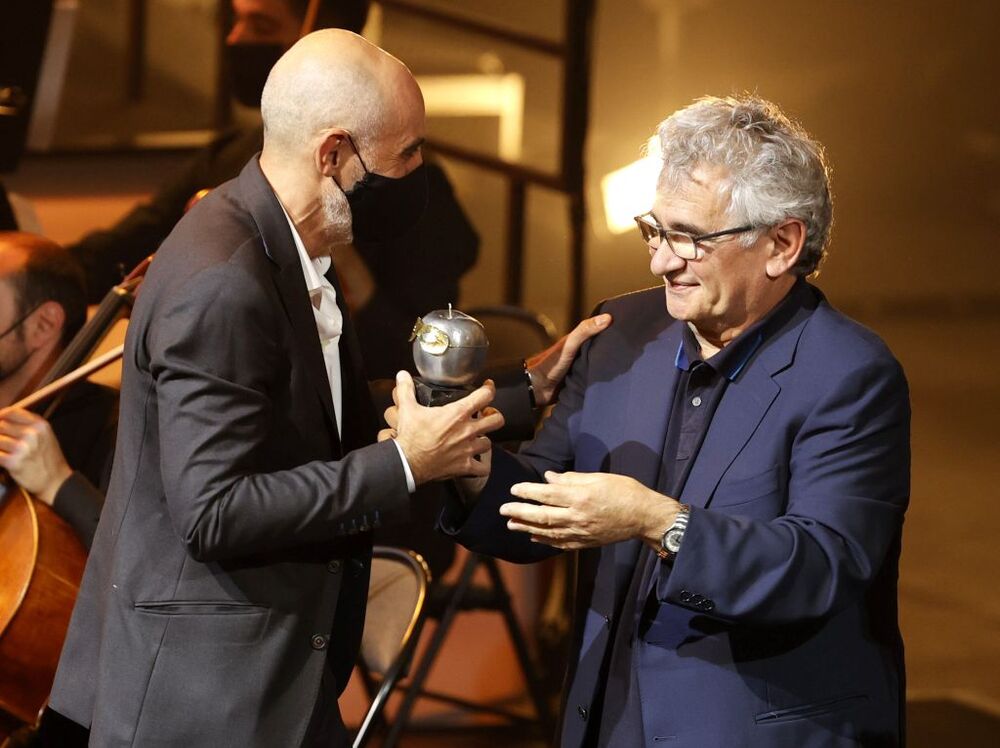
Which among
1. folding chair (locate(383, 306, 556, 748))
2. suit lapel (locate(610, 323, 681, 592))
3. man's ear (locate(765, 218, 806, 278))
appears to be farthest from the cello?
man's ear (locate(765, 218, 806, 278))

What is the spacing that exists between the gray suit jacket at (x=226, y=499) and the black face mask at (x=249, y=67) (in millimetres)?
2148

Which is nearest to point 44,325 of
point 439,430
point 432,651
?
point 432,651

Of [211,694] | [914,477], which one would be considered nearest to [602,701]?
[211,694]

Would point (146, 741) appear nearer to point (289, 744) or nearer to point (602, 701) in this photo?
point (289, 744)

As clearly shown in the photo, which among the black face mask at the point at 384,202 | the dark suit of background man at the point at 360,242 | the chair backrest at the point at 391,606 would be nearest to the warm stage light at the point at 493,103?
the dark suit of background man at the point at 360,242

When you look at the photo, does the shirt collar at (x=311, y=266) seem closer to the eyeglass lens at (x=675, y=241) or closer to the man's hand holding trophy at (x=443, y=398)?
the man's hand holding trophy at (x=443, y=398)

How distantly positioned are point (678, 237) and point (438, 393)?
48 cm

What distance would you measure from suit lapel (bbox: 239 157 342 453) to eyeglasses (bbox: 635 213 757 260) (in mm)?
573

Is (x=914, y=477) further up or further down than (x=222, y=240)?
further down

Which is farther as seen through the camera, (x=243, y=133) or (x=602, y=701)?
(x=243, y=133)

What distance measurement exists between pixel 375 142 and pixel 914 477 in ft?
13.3

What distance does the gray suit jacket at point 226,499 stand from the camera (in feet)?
6.40

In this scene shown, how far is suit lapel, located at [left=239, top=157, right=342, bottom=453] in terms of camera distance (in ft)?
6.85

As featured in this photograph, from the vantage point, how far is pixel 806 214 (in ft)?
7.13
